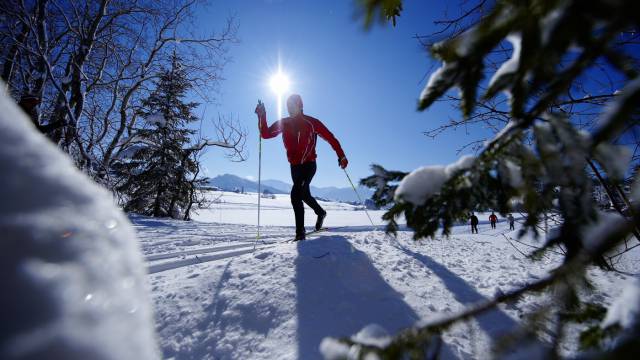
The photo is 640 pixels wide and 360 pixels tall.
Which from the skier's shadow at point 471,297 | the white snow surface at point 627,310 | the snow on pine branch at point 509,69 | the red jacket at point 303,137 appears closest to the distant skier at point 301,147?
the red jacket at point 303,137

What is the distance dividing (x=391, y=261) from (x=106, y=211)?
9.98ft

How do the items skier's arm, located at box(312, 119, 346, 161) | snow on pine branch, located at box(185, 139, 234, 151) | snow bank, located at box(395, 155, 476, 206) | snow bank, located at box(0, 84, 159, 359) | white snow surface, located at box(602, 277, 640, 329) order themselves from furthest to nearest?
snow on pine branch, located at box(185, 139, 234, 151)
skier's arm, located at box(312, 119, 346, 161)
snow bank, located at box(395, 155, 476, 206)
white snow surface, located at box(602, 277, 640, 329)
snow bank, located at box(0, 84, 159, 359)

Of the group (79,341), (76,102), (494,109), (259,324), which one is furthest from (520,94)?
(76,102)

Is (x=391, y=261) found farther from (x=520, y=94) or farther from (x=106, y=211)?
(x=106, y=211)

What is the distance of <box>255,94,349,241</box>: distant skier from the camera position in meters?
4.76

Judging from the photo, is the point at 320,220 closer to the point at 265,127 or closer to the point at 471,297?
the point at 265,127

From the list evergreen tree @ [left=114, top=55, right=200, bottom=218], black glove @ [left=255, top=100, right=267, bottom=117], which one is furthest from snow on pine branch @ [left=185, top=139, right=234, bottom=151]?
black glove @ [left=255, top=100, right=267, bottom=117]

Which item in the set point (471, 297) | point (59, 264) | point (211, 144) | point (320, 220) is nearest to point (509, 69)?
point (59, 264)

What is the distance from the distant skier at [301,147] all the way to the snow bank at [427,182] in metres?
3.64

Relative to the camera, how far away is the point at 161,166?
54.4ft

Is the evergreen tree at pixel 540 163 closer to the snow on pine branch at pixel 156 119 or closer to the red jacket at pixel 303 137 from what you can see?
the red jacket at pixel 303 137

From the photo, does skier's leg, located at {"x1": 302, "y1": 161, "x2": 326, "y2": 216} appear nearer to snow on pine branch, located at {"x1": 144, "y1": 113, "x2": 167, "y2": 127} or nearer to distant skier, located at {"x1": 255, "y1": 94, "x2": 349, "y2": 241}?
distant skier, located at {"x1": 255, "y1": 94, "x2": 349, "y2": 241}

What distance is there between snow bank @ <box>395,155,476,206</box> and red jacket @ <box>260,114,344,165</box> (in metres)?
3.78

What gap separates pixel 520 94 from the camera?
90cm
